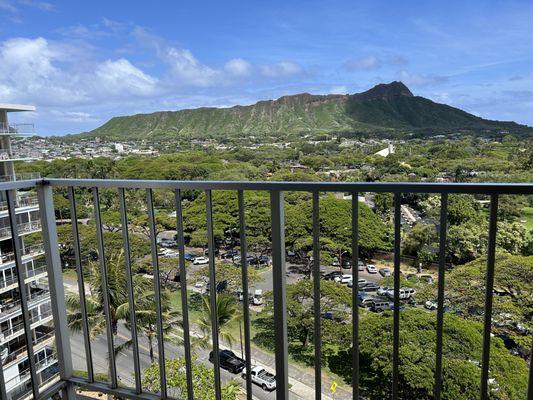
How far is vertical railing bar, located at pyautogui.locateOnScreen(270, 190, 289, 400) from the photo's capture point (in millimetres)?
1296

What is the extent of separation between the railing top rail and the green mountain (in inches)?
654

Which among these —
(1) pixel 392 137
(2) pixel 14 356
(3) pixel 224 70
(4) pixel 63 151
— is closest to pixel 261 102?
(3) pixel 224 70

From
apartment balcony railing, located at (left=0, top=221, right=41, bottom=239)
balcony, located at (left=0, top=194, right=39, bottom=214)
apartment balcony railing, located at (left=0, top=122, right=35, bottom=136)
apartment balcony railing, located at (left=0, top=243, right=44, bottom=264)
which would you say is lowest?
apartment balcony railing, located at (left=0, top=243, right=44, bottom=264)

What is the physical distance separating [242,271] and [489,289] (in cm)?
77

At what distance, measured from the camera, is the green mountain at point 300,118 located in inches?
764

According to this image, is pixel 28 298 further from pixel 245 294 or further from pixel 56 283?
pixel 245 294

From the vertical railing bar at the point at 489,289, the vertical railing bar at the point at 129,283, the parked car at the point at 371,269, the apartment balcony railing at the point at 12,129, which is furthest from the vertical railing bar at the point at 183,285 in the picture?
the apartment balcony railing at the point at 12,129

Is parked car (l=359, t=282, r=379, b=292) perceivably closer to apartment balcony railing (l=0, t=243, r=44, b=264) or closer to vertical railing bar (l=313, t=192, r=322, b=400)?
vertical railing bar (l=313, t=192, r=322, b=400)

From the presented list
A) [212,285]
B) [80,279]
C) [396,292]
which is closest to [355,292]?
[396,292]

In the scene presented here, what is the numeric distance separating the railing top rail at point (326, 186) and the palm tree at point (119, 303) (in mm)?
799

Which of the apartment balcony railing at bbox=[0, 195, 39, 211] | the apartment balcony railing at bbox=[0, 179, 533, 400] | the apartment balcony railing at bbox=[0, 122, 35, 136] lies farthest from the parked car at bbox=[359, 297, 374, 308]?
the apartment balcony railing at bbox=[0, 122, 35, 136]

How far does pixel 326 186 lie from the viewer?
119 cm

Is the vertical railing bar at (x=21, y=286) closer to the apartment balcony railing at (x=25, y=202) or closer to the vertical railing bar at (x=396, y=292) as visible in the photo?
the apartment balcony railing at (x=25, y=202)

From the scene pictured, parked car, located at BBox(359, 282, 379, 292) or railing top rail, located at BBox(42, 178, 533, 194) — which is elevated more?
railing top rail, located at BBox(42, 178, 533, 194)
